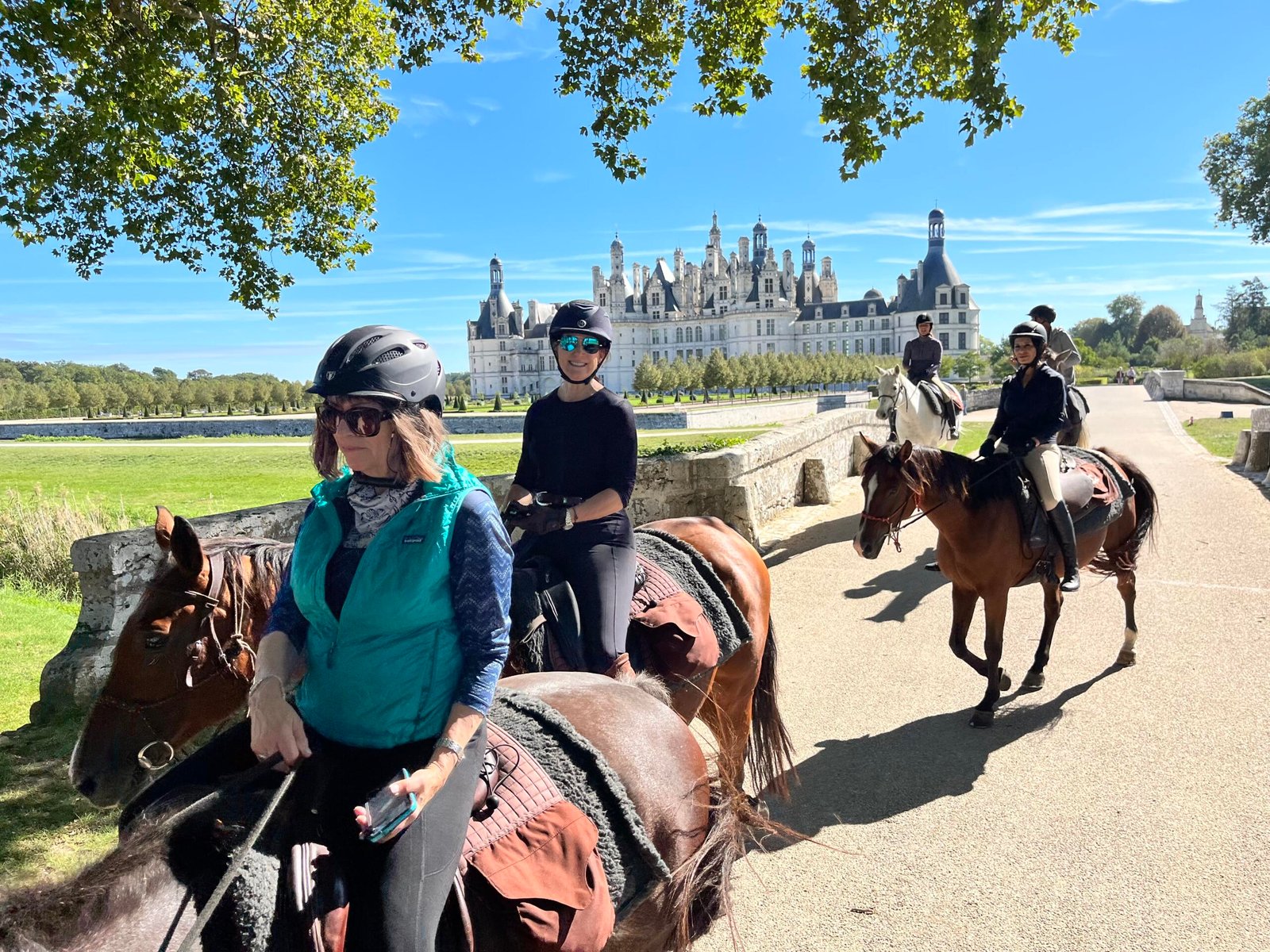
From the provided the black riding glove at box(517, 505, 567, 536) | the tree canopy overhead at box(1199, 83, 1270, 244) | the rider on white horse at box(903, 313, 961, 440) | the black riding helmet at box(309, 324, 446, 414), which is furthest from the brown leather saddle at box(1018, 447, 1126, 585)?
A: the tree canopy overhead at box(1199, 83, 1270, 244)

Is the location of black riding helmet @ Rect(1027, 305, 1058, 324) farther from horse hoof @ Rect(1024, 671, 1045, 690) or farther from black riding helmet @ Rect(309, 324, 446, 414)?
black riding helmet @ Rect(309, 324, 446, 414)

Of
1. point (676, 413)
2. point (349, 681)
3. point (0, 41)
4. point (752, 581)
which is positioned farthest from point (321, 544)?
point (676, 413)

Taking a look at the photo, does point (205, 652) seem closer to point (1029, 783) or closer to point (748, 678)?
point (748, 678)

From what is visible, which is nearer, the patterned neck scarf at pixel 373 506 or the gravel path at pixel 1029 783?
the patterned neck scarf at pixel 373 506

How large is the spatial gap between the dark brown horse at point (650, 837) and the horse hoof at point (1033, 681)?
401 centimetres

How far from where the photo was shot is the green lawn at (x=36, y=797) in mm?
3777

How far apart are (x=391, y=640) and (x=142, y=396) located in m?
80.8

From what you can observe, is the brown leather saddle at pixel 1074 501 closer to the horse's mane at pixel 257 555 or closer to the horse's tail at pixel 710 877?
the horse's tail at pixel 710 877

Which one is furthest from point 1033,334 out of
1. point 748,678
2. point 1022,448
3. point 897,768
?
point 748,678

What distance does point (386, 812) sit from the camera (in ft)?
4.85

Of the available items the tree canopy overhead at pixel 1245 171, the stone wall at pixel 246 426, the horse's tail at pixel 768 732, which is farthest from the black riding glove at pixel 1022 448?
the tree canopy overhead at pixel 1245 171

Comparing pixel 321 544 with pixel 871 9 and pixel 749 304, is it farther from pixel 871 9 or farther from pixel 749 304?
pixel 749 304

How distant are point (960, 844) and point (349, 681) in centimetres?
338

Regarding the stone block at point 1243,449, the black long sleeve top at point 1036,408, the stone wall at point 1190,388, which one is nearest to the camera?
the black long sleeve top at point 1036,408
